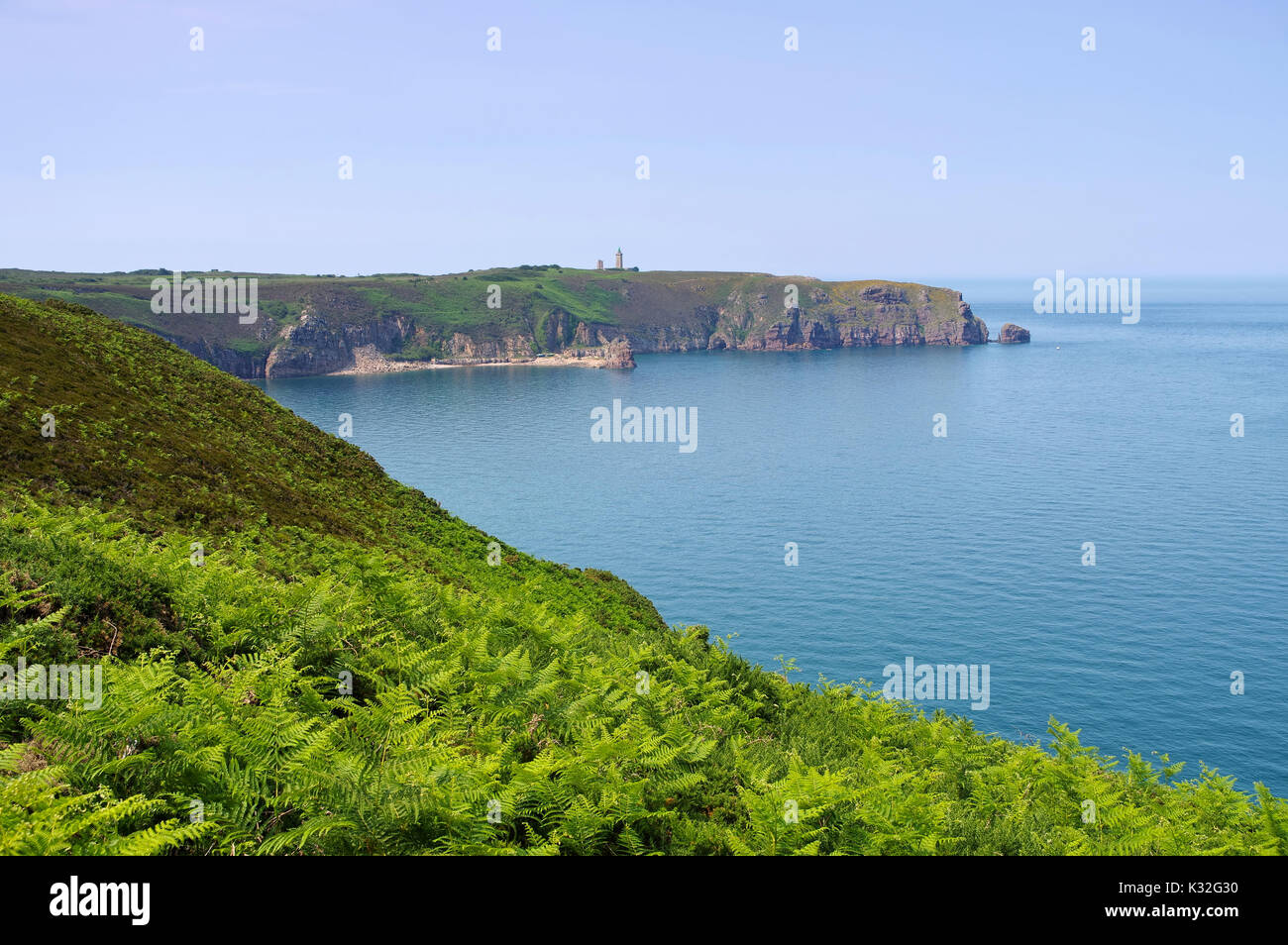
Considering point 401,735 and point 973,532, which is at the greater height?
point 401,735

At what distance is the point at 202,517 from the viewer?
75.6ft

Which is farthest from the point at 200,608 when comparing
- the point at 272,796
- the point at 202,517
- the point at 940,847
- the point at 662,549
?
the point at 662,549

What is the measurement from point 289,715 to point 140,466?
20.4 meters

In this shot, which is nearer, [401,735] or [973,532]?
[401,735]

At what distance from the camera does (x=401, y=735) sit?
347 inches

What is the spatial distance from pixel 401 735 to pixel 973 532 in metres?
76.7

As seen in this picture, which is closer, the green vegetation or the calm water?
the green vegetation

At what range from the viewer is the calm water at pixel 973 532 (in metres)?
48.7

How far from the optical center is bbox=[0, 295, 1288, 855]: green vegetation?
7.07m

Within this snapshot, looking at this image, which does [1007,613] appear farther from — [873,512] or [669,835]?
[669,835]

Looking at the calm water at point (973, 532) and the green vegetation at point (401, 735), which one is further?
the calm water at point (973, 532)

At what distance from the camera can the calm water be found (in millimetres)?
48656

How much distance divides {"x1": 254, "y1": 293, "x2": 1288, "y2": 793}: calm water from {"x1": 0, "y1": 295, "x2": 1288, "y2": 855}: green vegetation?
1292 inches

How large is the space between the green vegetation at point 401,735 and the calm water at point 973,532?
108ft
